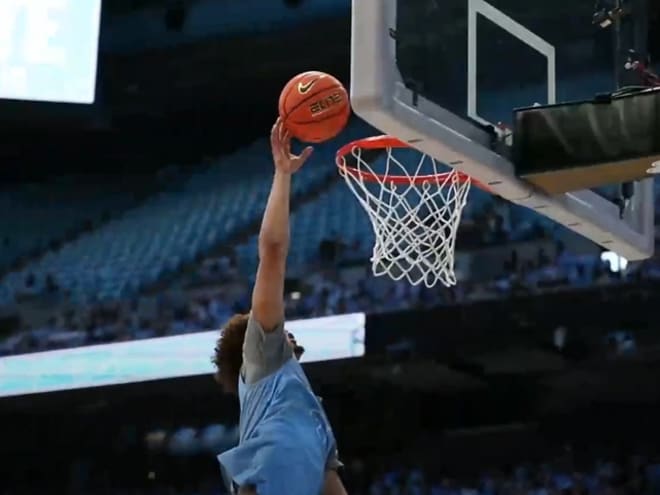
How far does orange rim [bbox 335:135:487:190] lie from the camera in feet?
13.0

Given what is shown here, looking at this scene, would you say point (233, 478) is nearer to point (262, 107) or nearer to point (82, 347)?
A: point (82, 347)

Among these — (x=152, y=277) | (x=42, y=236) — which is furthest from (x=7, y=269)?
(x=152, y=277)

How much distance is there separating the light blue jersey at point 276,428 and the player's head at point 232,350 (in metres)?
0.09

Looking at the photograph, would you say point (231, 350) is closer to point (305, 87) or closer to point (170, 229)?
point (305, 87)

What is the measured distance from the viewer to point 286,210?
6.60 feet

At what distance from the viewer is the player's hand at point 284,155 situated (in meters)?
2.03

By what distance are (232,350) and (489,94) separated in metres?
1.76

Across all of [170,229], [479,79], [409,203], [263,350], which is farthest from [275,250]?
[170,229]

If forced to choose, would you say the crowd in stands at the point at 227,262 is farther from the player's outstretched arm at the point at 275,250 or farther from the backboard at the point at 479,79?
the player's outstretched arm at the point at 275,250

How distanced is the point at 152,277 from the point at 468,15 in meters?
6.82

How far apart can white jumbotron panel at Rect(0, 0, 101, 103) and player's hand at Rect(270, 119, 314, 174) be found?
25.9 ft

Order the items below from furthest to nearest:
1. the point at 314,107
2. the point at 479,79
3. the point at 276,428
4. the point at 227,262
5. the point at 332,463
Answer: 1. the point at 227,262
2. the point at 479,79
3. the point at 314,107
4. the point at 332,463
5. the point at 276,428

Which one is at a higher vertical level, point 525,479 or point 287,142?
point 287,142

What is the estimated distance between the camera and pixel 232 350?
2.12 m
